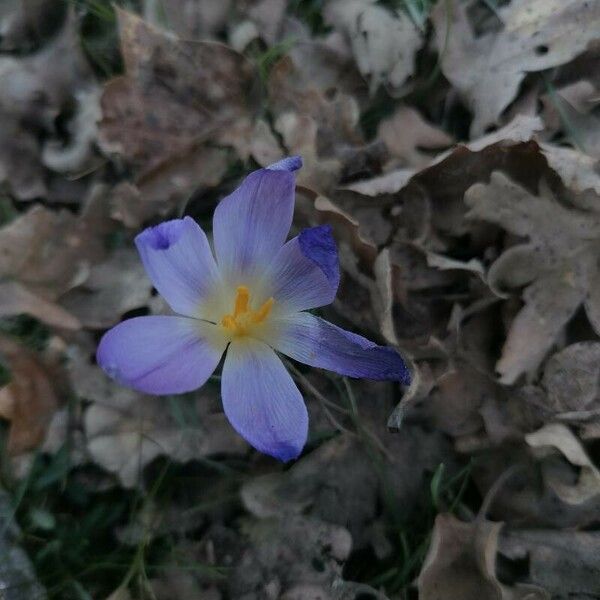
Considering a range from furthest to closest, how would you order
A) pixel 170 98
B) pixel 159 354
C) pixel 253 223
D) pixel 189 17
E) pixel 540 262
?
pixel 189 17, pixel 170 98, pixel 540 262, pixel 253 223, pixel 159 354

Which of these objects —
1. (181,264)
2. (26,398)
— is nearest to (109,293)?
(26,398)

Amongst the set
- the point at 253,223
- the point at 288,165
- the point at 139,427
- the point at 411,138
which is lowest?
the point at 139,427

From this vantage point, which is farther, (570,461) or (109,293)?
(109,293)

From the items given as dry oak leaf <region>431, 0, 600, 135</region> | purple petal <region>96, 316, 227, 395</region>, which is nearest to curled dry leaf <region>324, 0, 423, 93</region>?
dry oak leaf <region>431, 0, 600, 135</region>

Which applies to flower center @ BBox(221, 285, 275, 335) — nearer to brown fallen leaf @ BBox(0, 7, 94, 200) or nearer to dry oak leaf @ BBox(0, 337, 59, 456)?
dry oak leaf @ BBox(0, 337, 59, 456)

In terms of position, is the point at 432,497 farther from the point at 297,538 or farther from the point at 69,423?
the point at 69,423

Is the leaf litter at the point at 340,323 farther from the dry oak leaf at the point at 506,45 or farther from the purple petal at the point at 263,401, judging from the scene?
the purple petal at the point at 263,401

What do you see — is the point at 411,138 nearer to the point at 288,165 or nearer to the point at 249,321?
the point at 288,165
